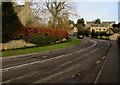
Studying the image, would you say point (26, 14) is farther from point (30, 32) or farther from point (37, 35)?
point (30, 32)

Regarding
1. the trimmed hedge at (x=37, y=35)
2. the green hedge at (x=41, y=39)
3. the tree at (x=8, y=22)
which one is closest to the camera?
the tree at (x=8, y=22)

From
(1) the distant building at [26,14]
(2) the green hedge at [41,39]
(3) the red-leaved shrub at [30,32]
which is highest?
(1) the distant building at [26,14]

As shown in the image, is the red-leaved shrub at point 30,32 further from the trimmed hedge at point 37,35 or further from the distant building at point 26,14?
the distant building at point 26,14

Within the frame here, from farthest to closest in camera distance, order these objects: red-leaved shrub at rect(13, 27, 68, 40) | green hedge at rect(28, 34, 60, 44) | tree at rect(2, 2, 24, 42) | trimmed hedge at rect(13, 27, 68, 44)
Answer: green hedge at rect(28, 34, 60, 44), trimmed hedge at rect(13, 27, 68, 44), red-leaved shrub at rect(13, 27, 68, 40), tree at rect(2, 2, 24, 42)

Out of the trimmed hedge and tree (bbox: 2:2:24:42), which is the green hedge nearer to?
the trimmed hedge

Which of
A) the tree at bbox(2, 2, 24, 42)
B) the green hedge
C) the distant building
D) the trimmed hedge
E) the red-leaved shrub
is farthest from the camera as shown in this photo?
the distant building

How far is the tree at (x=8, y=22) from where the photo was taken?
704 inches

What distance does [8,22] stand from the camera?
18328 mm

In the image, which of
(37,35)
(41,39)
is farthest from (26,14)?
(41,39)

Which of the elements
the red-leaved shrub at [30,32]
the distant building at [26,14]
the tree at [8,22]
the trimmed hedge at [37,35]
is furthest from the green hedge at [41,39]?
the distant building at [26,14]

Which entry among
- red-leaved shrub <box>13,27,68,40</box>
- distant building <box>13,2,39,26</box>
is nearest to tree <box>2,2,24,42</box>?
red-leaved shrub <box>13,27,68,40</box>

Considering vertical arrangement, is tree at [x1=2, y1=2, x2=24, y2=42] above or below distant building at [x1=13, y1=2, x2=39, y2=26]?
below

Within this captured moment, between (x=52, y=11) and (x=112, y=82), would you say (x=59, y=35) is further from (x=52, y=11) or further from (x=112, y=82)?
(x=112, y=82)

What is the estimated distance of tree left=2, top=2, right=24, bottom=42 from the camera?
17.9 metres
